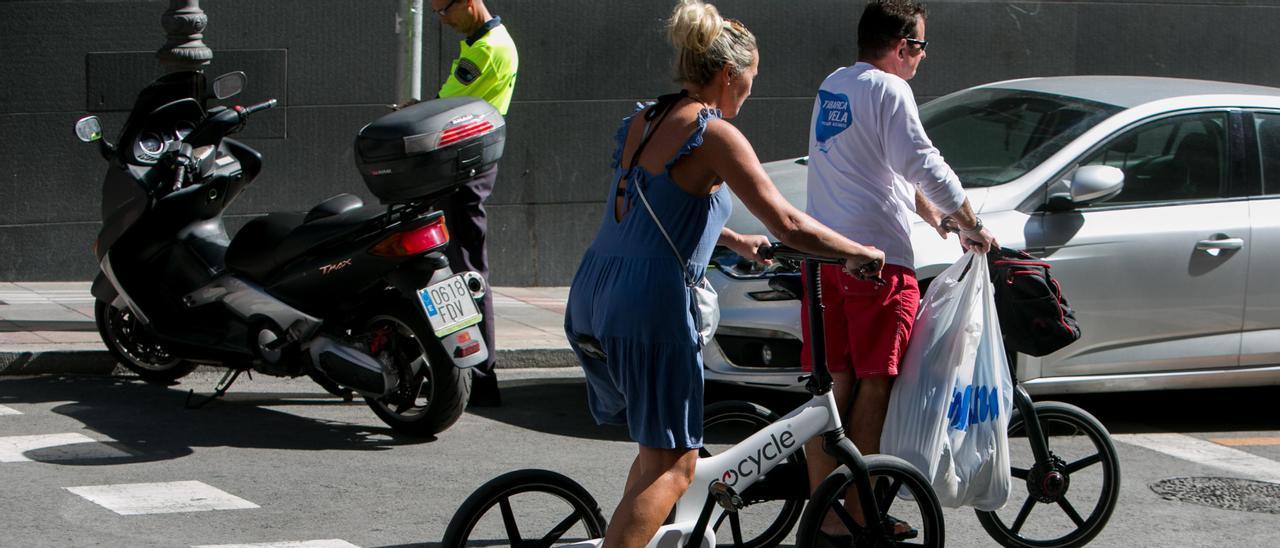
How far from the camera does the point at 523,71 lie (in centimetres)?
1096

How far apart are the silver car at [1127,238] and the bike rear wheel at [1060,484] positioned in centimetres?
144

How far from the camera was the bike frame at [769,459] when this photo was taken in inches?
169

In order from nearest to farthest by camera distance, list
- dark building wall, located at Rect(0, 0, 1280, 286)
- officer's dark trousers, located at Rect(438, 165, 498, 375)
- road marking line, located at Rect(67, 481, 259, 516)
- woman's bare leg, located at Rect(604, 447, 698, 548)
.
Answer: woman's bare leg, located at Rect(604, 447, 698, 548) → road marking line, located at Rect(67, 481, 259, 516) → officer's dark trousers, located at Rect(438, 165, 498, 375) → dark building wall, located at Rect(0, 0, 1280, 286)

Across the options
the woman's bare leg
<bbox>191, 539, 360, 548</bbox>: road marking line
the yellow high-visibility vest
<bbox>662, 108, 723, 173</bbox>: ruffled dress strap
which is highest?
<bbox>662, 108, 723, 173</bbox>: ruffled dress strap

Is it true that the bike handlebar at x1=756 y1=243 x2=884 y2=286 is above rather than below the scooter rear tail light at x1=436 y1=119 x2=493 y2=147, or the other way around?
above

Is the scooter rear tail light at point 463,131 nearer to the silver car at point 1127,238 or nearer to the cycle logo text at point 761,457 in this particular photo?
the silver car at point 1127,238

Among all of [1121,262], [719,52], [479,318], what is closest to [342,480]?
[479,318]

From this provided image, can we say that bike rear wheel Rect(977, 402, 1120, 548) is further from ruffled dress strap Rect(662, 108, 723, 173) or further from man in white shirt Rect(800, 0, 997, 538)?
ruffled dress strap Rect(662, 108, 723, 173)

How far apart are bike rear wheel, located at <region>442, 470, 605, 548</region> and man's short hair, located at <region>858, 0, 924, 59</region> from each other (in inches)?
65.0

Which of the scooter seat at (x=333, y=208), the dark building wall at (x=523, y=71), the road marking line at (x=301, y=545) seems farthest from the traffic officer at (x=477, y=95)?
the dark building wall at (x=523, y=71)

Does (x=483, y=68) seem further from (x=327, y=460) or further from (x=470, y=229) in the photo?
(x=327, y=460)

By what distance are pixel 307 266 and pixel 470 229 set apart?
2.91ft

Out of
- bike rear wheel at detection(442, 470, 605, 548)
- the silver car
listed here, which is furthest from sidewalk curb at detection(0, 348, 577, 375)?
bike rear wheel at detection(442, 470, 605, 548)

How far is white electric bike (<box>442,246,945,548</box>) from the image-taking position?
14.1ft
